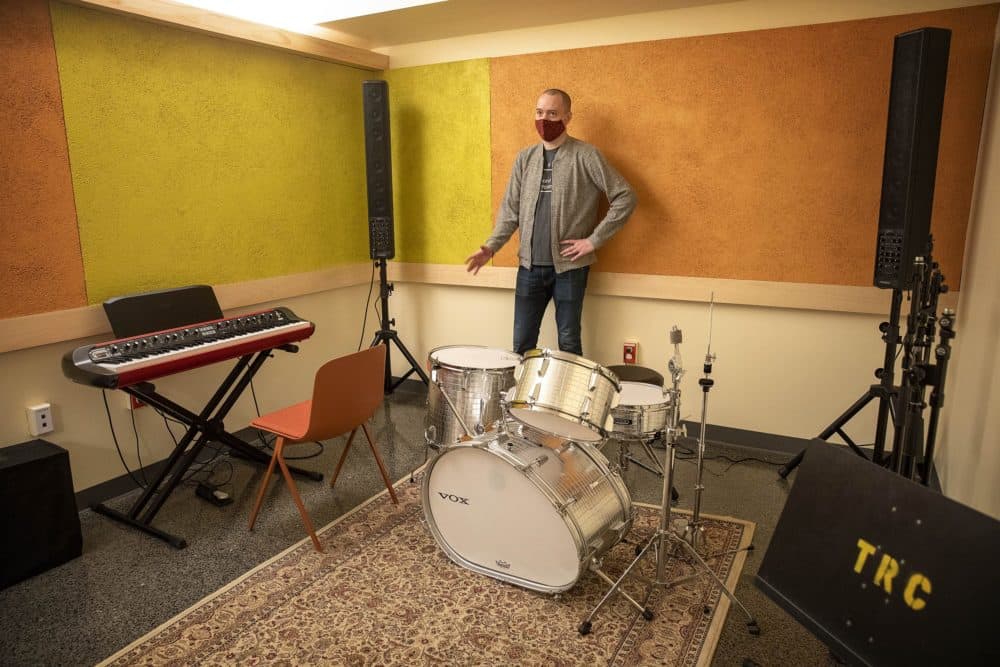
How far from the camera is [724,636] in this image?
89.3 inches

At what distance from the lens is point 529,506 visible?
7.78ft

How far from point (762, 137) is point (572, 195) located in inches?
39.2

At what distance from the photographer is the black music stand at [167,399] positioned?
2.95 meters

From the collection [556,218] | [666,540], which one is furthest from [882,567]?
[556,218]

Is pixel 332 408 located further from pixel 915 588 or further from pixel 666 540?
pixel 915 588

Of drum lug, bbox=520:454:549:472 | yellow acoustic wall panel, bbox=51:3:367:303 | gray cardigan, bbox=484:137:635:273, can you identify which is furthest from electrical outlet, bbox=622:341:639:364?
yellow acoustic wall panel, bbox=51:3:367:303

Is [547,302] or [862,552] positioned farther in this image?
[547,302]

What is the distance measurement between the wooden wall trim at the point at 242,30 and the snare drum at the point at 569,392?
2330 mm

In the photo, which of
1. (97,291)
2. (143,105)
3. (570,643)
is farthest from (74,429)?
(570,643)

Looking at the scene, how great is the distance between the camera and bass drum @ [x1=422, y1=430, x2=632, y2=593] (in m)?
2.32

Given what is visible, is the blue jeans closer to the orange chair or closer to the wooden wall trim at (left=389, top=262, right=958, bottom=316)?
the wooden wall trim at (left=389, top=262, right=958, bottom=316)

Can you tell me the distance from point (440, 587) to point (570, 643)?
1.77ft

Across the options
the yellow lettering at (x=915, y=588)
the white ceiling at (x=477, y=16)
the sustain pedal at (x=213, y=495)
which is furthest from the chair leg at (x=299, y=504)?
the white ceiling at (x=477, y=16)

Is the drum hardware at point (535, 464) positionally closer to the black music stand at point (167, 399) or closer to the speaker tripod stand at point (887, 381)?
the speaker tripod stand at point (887, 381)
